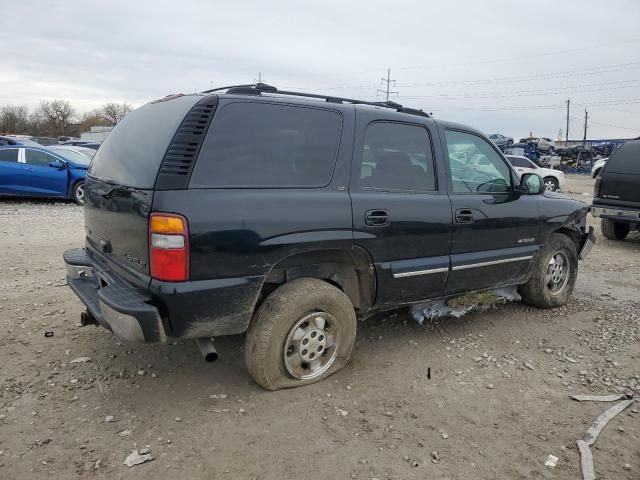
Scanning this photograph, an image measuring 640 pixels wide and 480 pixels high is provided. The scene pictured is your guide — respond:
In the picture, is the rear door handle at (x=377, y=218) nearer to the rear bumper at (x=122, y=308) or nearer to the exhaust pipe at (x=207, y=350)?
the exhaust pipe at (x=207, y=350)

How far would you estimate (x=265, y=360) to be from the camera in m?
3.17

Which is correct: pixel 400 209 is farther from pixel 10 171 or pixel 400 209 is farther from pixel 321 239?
pixel 10 171

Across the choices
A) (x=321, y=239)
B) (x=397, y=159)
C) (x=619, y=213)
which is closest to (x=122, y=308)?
(x=321, y=239)

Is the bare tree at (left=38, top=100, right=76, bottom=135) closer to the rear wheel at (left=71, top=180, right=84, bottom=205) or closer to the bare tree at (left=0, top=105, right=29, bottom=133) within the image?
the bare tree at (left=0, top=105, right=29, bottom=133)

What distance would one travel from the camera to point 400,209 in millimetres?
3598

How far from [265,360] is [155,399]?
2.52 ft

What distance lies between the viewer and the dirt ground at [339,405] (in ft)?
8.74

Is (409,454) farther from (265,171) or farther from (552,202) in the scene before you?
(552,202)

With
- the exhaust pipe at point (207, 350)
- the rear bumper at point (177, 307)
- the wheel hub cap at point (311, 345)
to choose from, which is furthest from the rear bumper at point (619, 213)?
the exhaust pipe at point (207, 350)

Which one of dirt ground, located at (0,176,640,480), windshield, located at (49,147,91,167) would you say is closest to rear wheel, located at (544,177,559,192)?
windshield, located at (49,147,91,167)

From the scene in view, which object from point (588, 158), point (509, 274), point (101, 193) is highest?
point (588, 158)

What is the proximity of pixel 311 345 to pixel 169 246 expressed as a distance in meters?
1.20

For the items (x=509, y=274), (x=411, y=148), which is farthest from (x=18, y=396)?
(x=509, y=274)

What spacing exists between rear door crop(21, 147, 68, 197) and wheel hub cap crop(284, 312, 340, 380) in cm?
1038
